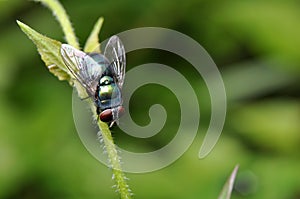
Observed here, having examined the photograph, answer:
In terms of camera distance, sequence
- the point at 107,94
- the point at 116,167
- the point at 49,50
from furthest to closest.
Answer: the point at 107,94 → the point at 49,50 → the point at 116,167

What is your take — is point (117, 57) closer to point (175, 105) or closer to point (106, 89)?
point (106, 89)

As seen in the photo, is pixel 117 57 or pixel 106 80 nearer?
pixel 106 80

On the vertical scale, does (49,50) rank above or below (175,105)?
below

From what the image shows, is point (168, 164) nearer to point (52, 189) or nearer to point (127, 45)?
point (52, 189)

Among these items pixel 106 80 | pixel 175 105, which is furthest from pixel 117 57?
pixel 175 105

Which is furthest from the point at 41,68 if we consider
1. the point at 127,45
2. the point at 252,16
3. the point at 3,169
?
the point at 252,16

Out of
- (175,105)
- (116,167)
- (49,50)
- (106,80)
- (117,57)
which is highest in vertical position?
(175,105)

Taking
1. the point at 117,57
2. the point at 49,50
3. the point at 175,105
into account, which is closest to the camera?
the point at 49,50

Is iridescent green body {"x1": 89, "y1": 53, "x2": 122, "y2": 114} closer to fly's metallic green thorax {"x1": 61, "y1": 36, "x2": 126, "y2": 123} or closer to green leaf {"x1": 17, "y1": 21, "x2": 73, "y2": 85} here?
fly's metallic green thorax {"x1": 61, "y1": 36, "x2": 126, "y2": 123}

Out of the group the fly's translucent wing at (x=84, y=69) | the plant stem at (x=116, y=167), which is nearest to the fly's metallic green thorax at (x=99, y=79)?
the fly's translucent wing at (x=84, y=69)
